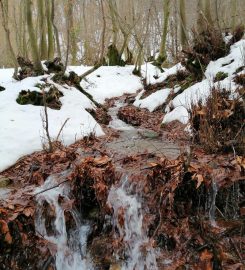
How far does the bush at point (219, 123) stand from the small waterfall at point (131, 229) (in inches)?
56.5

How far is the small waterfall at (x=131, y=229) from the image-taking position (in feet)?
12.1

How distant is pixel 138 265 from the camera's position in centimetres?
369

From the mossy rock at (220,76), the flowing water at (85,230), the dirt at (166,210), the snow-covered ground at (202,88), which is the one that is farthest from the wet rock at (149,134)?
the flowing water at (85,230)

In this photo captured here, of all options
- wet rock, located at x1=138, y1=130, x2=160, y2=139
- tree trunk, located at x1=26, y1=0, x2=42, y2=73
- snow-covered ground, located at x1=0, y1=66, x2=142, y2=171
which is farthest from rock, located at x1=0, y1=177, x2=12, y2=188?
tree trunk, located at x1=26, y1=0, x2=42, y2=73

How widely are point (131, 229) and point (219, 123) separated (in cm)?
218

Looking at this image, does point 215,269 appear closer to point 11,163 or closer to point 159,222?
point 159,222

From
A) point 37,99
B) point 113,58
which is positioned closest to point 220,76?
point 37,99

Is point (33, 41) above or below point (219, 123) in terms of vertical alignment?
above

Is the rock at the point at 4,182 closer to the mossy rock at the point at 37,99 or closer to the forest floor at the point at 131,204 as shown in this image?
the forest floor at the point at 131,204

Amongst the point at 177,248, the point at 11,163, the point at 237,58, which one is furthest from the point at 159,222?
the point at 237,58

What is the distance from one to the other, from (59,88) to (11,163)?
10.9 ft

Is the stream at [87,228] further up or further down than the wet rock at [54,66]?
further down

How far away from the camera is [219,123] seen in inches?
197

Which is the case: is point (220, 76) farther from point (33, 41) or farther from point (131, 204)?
point (33, 41)
